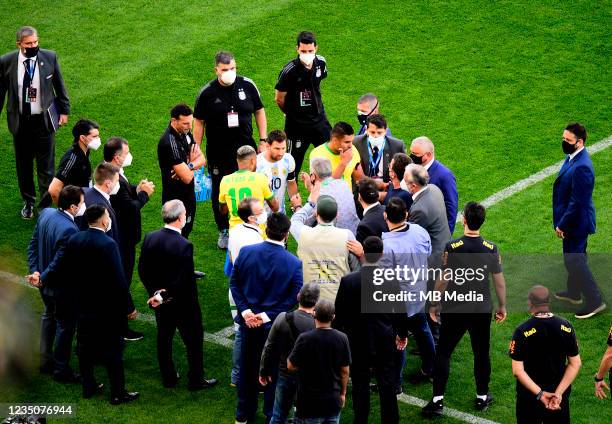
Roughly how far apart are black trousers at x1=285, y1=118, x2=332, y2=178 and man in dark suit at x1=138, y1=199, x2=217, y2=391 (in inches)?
142

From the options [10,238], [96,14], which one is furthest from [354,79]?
[10,238]

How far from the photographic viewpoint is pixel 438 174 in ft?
28.6

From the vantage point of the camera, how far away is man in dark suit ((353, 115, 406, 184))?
9484mm

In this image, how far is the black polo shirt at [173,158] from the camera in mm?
9492

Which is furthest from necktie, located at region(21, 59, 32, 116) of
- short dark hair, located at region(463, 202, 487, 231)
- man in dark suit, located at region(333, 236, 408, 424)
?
short dark hair, located at region(463, 202, 487, 231)

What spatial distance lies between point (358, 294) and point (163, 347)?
1897mm

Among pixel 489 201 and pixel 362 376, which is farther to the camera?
pixel 489 201

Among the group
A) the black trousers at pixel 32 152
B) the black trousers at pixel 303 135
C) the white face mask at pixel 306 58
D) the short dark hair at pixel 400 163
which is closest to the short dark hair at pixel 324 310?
the short dark hair at pixel 400 163

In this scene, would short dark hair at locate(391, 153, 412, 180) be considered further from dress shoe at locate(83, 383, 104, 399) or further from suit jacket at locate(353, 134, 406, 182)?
dress shoe at locate(83, 383, 104, 399)

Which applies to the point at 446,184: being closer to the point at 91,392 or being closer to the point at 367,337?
the point at 367,337

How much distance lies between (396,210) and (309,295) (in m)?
1.17

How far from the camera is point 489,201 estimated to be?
11.3m

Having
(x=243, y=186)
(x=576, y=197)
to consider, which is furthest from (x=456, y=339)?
(x=243, y=186)

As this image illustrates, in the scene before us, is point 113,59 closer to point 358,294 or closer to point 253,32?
point 253,32
